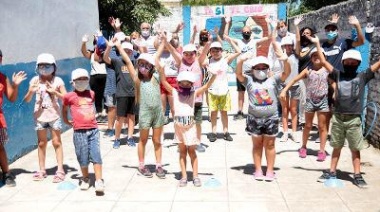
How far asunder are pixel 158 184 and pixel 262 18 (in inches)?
501

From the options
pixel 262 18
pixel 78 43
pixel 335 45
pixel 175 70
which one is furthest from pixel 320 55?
pixel 262 18

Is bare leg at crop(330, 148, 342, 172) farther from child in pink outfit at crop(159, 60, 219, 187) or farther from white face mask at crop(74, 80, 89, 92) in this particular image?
white face mask at crop(74, 80, 89, 92)

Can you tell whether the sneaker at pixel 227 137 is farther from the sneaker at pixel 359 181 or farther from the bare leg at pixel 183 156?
the sneaker at pixel 359 181

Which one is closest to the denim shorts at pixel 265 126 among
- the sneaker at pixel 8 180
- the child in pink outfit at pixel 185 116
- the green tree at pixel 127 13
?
the child in pink outfit at pixel 185 116

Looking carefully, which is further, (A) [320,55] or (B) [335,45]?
(B) [335,45]

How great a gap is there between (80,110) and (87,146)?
18.4 inches

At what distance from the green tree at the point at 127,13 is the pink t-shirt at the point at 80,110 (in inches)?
443

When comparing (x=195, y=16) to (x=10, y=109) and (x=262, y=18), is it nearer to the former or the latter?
(x=262, y=18)

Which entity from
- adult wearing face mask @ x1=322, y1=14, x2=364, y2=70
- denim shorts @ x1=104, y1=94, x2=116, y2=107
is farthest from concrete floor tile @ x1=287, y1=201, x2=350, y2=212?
denim shorts @ x1=104, y1=94, x2=116, y2=107

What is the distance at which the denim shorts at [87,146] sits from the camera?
560cm

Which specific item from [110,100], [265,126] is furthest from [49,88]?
[265,126]

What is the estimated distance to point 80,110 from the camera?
Result: 221 inches

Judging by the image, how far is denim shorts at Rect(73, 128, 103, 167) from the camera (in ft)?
18.4

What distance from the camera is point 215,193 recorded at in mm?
5539
